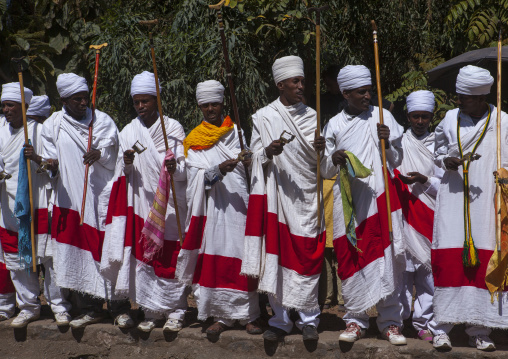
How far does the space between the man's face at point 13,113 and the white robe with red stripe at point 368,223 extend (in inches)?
132

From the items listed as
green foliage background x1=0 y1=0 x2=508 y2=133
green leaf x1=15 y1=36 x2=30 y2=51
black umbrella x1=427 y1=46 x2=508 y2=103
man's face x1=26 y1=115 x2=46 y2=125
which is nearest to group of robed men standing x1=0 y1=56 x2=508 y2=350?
man's face x1=26 y1=115 x2=46 y2=125

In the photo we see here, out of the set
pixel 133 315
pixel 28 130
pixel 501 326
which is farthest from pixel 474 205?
pixel 28 130

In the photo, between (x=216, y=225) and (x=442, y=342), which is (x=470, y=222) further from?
(x=216, y=225)

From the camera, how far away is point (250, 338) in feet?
19.5

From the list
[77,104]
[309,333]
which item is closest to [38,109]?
[77,104]

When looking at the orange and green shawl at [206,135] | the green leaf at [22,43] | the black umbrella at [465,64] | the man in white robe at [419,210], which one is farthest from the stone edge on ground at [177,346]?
the green leaf at [22,43]

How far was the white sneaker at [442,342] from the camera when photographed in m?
5.41

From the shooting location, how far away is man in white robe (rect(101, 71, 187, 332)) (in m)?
6.34

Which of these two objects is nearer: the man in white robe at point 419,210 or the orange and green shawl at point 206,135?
the man in white robe at point 419,210

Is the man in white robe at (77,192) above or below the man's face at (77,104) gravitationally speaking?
below

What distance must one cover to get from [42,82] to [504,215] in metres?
7.50

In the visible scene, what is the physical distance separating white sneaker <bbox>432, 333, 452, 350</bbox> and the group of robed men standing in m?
0.01

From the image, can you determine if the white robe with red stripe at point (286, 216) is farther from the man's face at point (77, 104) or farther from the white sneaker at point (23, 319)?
the white sneaker at point (23, 319)

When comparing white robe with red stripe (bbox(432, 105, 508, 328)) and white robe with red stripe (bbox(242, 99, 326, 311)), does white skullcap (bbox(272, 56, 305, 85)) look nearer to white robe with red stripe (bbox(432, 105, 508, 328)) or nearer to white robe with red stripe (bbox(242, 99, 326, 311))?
white robe with red stripe (bbox(242, 99, 326, 311))
